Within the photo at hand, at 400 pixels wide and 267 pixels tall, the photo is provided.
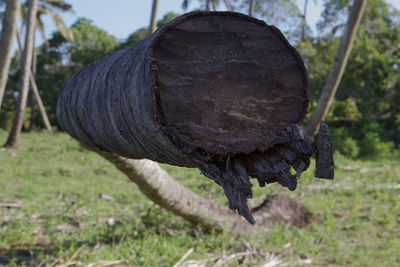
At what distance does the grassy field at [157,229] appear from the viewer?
13.9 ft

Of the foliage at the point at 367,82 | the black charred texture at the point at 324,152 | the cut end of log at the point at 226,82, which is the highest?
the cut end of log at the point at 226,82

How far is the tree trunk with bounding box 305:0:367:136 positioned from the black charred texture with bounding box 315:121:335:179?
5.64 m

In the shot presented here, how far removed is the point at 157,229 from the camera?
4973 mm

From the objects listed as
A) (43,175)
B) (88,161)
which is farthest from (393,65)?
(43,175)

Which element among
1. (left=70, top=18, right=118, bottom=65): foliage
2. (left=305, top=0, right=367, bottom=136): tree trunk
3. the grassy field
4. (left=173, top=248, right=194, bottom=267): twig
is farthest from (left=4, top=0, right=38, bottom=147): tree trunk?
(left=70, top=18, right=118, bottom=65): foliage

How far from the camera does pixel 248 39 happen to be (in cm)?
130

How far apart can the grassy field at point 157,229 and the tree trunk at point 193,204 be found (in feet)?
0.57

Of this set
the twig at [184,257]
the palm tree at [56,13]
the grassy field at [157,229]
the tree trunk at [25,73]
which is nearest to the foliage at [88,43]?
the palm tree at [56,13]

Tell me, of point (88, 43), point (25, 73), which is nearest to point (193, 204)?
point (25, 73)

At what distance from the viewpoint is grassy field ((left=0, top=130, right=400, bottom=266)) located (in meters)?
4.25

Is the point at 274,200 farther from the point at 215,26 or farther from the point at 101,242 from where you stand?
the point at 215,26

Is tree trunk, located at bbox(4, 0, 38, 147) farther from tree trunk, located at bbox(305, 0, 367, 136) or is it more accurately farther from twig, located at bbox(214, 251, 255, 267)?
twig, located at bbox(214, 251, 255, 267)

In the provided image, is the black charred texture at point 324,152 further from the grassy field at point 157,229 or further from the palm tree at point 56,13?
the palm tree at point 56,13

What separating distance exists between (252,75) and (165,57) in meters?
0.29
